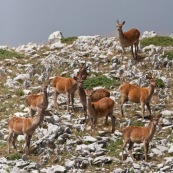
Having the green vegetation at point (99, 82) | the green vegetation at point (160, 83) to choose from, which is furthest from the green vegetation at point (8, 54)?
the green vegetation at point (160, 83)

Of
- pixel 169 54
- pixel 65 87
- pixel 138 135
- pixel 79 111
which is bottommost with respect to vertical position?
pixel 138 135

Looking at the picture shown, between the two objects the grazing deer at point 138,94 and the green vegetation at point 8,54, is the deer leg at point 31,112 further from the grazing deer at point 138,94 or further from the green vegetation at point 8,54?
the green vegetation at point 8,54

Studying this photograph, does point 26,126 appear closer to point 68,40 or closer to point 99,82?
point 99,82

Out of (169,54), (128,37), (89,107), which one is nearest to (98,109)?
(89,107)

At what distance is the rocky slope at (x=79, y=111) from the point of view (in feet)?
50.6

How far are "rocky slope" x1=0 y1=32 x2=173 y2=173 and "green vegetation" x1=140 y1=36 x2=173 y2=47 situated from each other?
106cm

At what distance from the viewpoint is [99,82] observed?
942 inches

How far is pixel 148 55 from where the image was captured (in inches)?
1089

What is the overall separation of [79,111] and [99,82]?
341cm

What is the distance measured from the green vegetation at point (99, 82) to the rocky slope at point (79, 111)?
0.32m

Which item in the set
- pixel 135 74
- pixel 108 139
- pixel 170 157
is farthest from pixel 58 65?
pixel 170 157

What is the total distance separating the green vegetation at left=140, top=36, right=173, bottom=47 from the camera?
96.9 feet

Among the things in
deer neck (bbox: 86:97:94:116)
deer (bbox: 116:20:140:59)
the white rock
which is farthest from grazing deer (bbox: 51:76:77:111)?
the white rock

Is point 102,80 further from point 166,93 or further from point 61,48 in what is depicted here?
point 61,48
